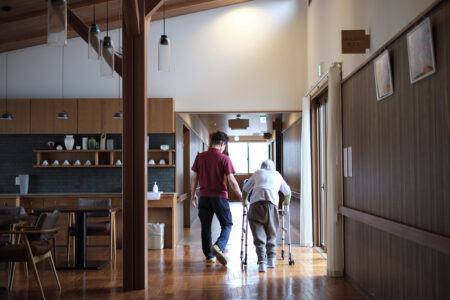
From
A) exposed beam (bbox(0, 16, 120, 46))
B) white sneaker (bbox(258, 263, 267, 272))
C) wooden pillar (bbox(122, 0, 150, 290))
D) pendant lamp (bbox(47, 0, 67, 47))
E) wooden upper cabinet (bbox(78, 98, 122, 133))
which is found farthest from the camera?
wooden upper cabinet (bbox(78, 98, 122, 133))

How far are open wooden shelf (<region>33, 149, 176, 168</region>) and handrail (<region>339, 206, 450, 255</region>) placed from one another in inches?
163

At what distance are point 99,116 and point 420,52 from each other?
240 inches

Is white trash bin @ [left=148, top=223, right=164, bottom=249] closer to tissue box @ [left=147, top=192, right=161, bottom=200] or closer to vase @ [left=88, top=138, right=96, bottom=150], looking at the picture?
tissue box @ [left=147, top=192, right=161, bottom=200]

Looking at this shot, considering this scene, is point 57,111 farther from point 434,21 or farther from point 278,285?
point 434,21

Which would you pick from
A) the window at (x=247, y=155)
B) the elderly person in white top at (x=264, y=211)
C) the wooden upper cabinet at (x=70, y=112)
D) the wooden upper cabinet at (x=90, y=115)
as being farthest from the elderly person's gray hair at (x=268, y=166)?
the window at (x=247, y=155)

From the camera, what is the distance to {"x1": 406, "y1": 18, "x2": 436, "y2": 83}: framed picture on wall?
3.07m

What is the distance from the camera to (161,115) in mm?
8141

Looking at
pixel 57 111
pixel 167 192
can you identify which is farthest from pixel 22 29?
pixel 167 192

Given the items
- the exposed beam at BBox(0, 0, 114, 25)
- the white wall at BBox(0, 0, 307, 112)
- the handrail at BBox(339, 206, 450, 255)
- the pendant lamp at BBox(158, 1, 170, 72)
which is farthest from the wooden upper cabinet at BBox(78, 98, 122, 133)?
the handrail at BBox(339, 206, 450, 255)

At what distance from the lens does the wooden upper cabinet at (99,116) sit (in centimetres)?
823

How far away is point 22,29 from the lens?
777cm

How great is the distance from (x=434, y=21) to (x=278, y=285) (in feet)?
10.1

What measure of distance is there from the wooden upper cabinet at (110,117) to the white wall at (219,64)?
230 mm

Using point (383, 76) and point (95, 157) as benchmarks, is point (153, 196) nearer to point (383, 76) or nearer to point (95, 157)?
point (95, 157)
